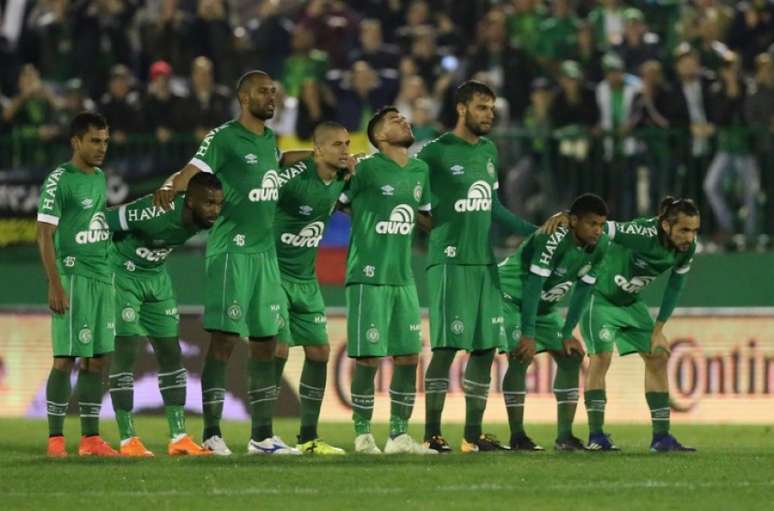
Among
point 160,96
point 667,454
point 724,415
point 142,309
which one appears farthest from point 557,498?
point 160,96

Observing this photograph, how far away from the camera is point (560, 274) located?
568 inches

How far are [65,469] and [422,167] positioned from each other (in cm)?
344

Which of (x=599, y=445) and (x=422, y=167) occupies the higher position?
(x=422, y=167)

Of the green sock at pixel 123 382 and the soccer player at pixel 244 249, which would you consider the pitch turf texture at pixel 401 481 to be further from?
the soccer player at pixel 244 249

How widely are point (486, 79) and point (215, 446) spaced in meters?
9.15

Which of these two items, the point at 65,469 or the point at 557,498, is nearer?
the point at 557,498

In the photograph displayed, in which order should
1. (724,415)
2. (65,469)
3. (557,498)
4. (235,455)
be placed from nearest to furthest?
(557,498)
(65,469)
(235,455)
(724,415)

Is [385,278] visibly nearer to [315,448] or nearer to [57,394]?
[315,448]

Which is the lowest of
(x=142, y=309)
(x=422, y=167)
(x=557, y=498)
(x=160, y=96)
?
(x=557, y=498)

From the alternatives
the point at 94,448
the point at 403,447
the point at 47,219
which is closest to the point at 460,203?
the point at 403,447

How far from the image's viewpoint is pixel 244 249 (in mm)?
13328

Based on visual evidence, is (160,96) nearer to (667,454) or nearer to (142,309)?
(142,309)

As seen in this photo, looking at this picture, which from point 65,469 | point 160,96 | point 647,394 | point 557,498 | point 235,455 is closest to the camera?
point 557,498

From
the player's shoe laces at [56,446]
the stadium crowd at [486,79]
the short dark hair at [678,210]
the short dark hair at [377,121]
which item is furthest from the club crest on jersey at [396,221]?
the stadium crowd at [486,79]
